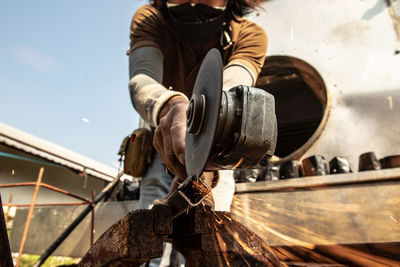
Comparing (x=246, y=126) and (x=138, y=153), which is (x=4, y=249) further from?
(x=138, y=153)

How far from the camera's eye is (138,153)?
2328 millimetres

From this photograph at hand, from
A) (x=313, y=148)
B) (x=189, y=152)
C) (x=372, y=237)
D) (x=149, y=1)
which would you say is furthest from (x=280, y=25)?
(x=189, y=152)

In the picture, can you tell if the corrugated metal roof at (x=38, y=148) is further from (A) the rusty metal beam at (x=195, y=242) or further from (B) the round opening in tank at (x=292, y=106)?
(A) the rusty metal beam at (x=195, y=242)

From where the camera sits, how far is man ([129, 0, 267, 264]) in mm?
1734

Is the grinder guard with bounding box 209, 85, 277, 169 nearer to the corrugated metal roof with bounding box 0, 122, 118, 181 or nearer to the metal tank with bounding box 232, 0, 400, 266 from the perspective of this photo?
the metal tank with bounding box 232, 0, 400, 266

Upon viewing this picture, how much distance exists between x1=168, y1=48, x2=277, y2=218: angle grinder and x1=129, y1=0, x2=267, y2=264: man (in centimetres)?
52

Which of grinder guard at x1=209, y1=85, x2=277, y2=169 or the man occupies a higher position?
the man

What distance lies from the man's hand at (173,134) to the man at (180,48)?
3.7 inches

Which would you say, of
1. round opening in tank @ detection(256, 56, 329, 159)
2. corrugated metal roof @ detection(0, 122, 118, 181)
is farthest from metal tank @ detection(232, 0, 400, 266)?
corrugated metal roof @ detection(0, 122, 118, 181)

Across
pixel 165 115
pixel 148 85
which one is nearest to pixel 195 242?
pixel 165 115

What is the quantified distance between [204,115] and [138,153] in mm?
1414

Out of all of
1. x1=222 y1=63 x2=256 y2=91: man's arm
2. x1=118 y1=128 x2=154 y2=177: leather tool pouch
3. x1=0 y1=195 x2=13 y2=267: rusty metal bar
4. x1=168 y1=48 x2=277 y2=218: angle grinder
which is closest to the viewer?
x1=0 y1=195 x2=13 y2=267: rusty metal bar

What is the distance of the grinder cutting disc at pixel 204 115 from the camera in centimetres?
92

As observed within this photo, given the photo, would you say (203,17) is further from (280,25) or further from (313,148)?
(280,25)
